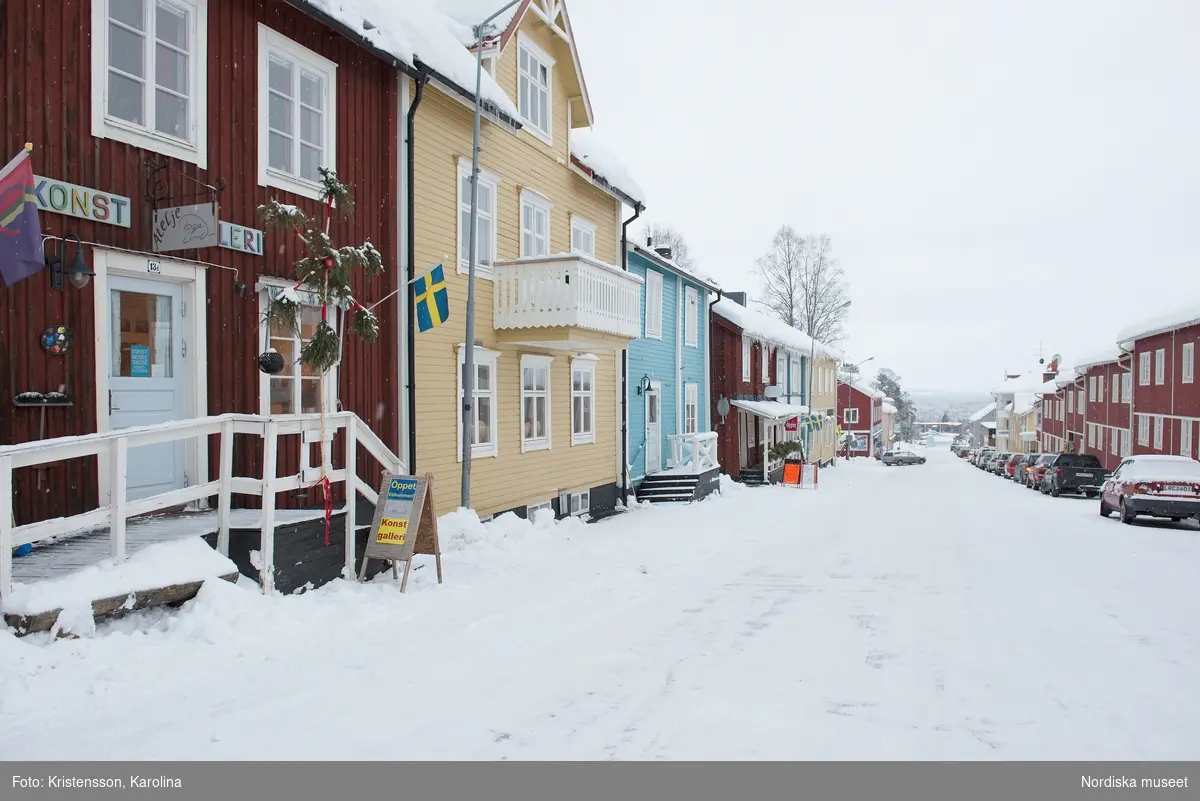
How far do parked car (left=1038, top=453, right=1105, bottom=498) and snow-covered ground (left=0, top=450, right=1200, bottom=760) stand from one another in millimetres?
20292

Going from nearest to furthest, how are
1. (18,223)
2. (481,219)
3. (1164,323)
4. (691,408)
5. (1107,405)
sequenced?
(18,223) < (481,219) < (691,408) < (1164,323) < (1107,405)

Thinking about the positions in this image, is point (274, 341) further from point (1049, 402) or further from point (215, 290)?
point (1049, 402)

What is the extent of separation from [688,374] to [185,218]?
60.6 feet

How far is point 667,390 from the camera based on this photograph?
23.0 meters

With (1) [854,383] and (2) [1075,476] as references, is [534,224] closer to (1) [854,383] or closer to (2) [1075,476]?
(2) [1075,476]

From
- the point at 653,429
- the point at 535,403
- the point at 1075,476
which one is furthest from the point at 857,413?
the point at 535,403

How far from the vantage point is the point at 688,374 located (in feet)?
81.5

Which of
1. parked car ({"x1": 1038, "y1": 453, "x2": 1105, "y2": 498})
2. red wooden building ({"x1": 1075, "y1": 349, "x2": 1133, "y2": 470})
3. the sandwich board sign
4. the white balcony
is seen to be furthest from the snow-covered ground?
red wooden building ({"x1": 1075, "y1": 349, "x2": 1133, "y2": 470})

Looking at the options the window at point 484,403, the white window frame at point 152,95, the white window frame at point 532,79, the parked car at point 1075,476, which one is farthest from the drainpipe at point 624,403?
the parked car at point 1075,476

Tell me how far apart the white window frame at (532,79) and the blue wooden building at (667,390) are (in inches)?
193

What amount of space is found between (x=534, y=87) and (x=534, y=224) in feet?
8.15

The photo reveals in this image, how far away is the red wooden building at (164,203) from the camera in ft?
22.0

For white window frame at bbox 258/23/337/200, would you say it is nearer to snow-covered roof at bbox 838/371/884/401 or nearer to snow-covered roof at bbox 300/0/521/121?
snow-covered roof at bbox 300/0/521/121

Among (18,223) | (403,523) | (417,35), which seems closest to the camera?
(18,223)
